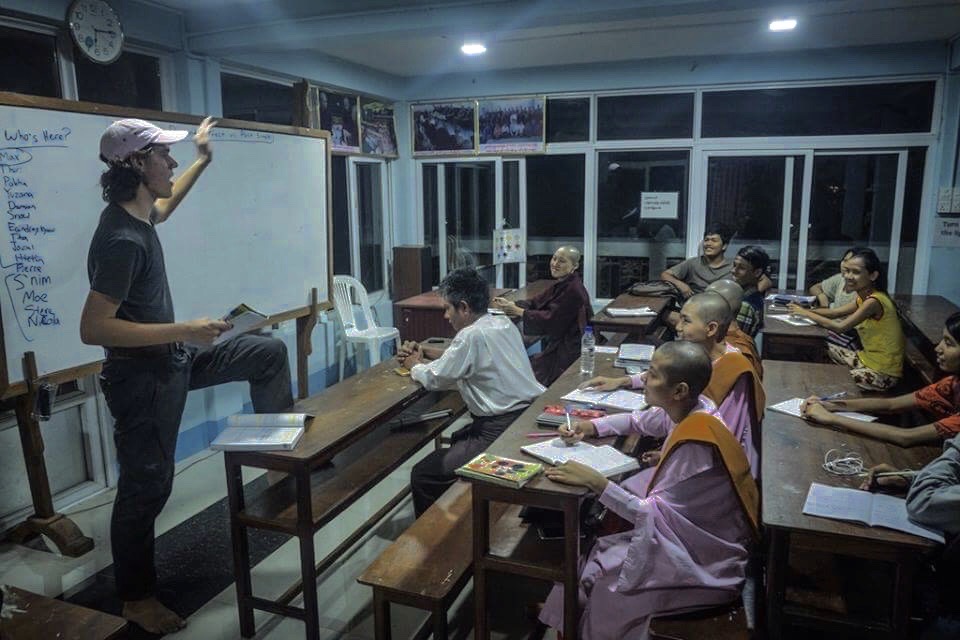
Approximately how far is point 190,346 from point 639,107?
4.78 metres

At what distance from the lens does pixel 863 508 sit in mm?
1931

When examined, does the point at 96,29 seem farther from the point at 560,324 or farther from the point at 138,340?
the point at 560,324

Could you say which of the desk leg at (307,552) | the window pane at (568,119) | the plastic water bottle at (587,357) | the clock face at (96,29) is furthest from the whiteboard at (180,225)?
the window pane at (568,119)

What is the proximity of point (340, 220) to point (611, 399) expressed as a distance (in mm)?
3970

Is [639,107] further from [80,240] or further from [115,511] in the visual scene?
[115,511]

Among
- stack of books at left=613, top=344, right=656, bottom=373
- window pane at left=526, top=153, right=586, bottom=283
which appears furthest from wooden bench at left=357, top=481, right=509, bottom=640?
window pane at left=526, top=153, right=586, bottom=283

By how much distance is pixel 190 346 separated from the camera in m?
2.60

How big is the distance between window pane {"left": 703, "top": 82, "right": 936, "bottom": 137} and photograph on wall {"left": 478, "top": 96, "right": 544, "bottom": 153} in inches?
58.4

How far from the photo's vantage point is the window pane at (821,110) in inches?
217

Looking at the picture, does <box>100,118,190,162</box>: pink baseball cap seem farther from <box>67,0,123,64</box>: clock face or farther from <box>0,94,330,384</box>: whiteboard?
<box>67,0,123,64</box>: clock face

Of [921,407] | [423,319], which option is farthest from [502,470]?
[423,319]

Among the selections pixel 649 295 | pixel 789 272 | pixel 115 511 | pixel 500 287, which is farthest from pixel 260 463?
pixel 789 272

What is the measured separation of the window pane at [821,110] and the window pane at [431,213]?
8.53 ft

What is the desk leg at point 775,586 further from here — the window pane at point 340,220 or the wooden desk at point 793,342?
the window pane at point 340,220
